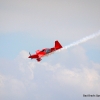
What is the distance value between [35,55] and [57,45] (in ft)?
34.3

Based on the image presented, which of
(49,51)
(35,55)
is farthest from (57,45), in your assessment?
(35,55)

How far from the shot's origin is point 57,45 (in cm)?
9812

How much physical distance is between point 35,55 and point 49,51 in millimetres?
7191

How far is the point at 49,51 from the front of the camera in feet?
326

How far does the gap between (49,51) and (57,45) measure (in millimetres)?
4462

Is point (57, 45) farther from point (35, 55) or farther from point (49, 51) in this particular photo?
point (35, 55)
